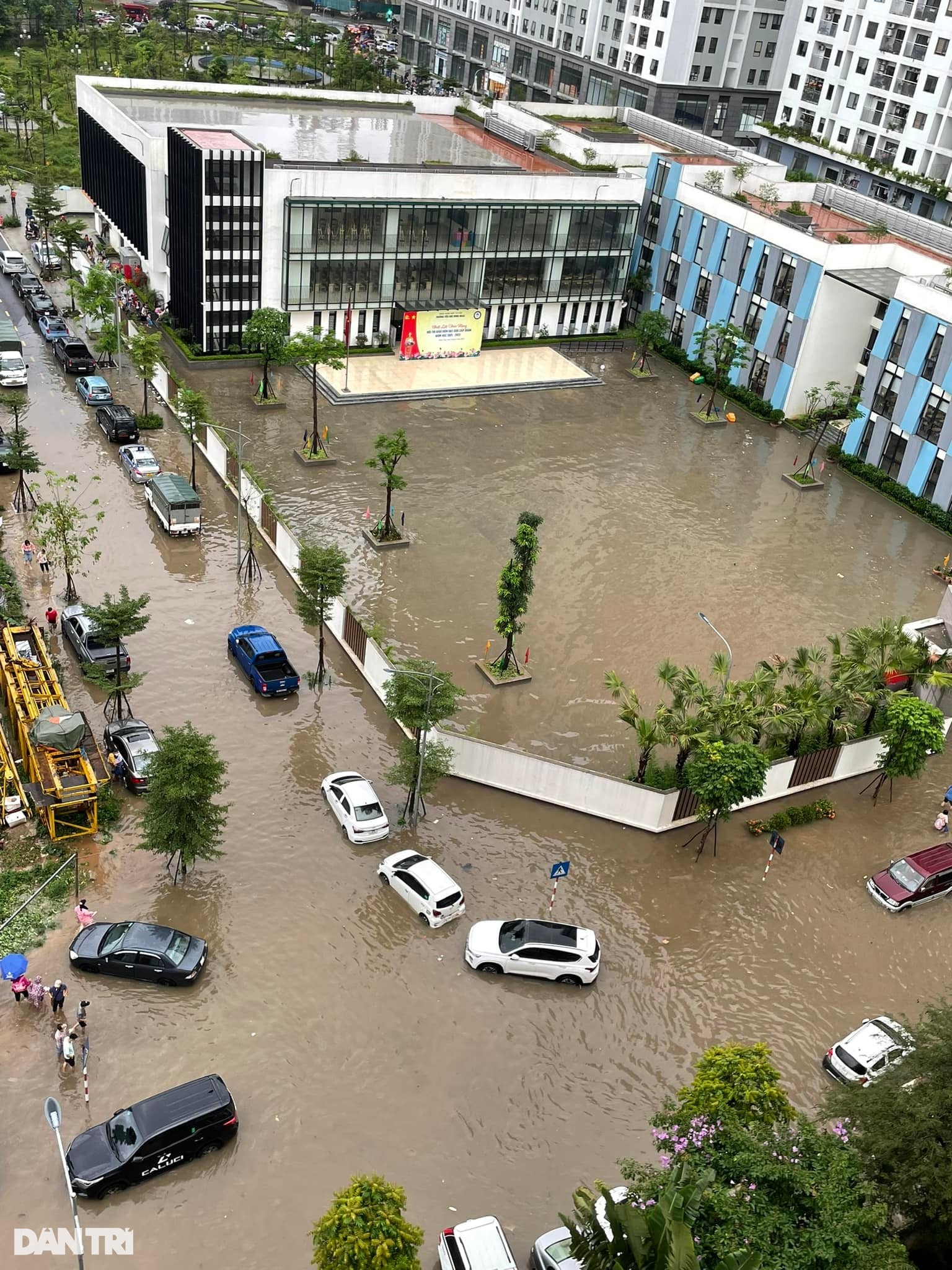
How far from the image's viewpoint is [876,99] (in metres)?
105

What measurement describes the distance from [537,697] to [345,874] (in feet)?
42.1

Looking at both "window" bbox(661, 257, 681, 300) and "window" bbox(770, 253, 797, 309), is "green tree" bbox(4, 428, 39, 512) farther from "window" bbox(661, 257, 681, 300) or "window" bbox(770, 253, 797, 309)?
"window" bbox(661, 257, 681, 300)

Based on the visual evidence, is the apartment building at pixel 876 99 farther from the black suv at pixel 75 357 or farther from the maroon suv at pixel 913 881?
the maroon suv at pixel 913 881

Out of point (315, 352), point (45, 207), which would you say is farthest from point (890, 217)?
point (45, 207)

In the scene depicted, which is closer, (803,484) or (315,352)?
(315,352)

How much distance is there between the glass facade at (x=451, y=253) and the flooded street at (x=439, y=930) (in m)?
19.6

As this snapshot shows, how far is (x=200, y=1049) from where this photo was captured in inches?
1187

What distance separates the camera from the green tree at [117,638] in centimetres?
3962

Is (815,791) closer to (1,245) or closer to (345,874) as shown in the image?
(345,874)

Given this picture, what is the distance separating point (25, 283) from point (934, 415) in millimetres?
61855

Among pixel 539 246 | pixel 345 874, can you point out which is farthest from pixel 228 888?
pixel 539 246

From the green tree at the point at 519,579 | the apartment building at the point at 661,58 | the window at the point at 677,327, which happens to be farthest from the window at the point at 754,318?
the apartment building at the point at 661,58

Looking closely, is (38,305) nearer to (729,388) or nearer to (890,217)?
(729,388)

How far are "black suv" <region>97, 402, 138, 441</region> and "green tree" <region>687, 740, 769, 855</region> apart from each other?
3823 centimetres
